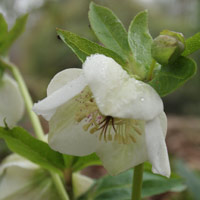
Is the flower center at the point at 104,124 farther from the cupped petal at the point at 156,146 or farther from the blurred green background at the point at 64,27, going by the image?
the blurred green background at the point at 64,27

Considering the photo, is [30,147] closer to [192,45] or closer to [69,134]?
[69,134]

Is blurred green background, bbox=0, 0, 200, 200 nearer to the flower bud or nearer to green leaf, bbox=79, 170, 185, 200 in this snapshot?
green leaf, bbox=79, 170, 185, 200

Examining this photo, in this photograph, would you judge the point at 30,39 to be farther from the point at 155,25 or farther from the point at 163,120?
the point at 163,120

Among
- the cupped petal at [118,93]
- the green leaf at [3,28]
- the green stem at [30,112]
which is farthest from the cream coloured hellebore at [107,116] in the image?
the green leaf at [3,28]

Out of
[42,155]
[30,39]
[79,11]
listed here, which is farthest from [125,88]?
[30,39]

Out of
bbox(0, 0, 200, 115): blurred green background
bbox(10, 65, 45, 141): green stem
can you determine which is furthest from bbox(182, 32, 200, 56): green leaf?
bbox(0, 0, 200, 115): blurred green background

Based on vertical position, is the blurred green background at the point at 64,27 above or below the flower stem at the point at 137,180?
below
